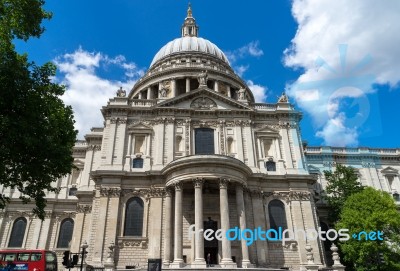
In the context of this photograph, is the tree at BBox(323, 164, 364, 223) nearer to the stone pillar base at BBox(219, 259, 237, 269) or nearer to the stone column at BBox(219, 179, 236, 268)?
the stone column at BBox(219, 179, 236, 268)

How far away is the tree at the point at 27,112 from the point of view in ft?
51.5

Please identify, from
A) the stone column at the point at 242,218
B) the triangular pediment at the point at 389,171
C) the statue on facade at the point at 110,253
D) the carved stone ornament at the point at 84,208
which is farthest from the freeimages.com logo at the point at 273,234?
the triangular pediment at the point at 389,171

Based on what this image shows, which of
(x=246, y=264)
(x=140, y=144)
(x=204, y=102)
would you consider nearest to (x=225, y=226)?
(x=246, y=264)

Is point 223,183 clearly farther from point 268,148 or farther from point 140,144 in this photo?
point 140,144

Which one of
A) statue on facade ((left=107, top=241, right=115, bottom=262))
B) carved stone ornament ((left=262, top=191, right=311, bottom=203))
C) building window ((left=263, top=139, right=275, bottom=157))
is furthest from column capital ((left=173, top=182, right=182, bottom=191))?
building window ((left=263, top=139, right=275, bottom=157))

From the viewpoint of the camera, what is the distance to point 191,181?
2869 cm

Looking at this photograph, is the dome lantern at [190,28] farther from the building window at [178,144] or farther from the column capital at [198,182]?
the column capital at [198,182]

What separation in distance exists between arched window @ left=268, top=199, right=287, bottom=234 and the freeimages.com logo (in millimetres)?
568

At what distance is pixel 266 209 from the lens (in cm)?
3148

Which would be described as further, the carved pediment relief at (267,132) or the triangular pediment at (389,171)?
the triangular pediment at (389,171)

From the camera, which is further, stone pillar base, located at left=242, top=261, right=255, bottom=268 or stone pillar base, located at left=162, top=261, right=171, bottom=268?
stone pillar base, located at left=162, top=261, right=171, bottom=268

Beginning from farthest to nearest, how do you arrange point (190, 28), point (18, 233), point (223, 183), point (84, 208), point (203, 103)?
point (190, 28)
point (18, 233)
point (203, 103)
point (84, 208)
point (223, 183)

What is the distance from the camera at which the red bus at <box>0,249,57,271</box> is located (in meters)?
21.9

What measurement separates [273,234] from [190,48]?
39.2 meters
